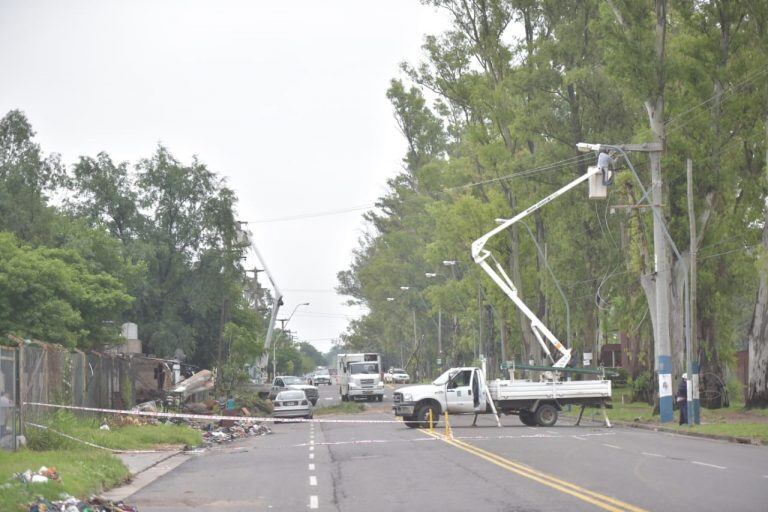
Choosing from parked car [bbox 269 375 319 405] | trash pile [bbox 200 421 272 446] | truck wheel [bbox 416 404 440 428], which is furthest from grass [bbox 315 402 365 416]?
truck wheel [bbox 416 404 440 428]

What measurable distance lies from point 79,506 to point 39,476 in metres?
1.84

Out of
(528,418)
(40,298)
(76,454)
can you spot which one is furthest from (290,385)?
(76,454)

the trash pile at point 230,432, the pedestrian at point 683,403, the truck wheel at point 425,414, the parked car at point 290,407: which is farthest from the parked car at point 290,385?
the pedestrian at point 683,403

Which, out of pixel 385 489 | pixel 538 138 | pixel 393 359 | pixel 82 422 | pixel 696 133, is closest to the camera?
pixel 385 489

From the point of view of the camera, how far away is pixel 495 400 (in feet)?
120

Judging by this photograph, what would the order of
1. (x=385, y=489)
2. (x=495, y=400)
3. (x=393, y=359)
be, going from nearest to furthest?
(x=385, y=489)
(x=495, y=400)
(x=393, y=359)

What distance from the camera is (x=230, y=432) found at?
3659 cm

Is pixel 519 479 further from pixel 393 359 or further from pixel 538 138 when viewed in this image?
pixel 393 359

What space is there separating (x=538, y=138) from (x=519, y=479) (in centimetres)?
3698

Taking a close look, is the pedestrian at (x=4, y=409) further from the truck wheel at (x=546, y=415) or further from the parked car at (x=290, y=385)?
the parked car at (x=290, y=385)

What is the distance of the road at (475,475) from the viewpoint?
1510cm

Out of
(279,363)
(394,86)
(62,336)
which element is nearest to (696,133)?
(62,336)

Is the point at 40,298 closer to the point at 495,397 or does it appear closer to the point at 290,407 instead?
the point at 290,407

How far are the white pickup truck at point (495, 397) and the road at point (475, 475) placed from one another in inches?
177
